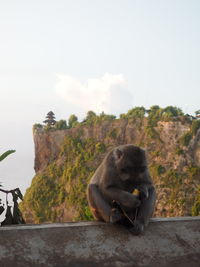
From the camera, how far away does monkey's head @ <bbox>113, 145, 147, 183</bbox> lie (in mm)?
4207

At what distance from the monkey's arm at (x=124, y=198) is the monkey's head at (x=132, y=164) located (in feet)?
0.56

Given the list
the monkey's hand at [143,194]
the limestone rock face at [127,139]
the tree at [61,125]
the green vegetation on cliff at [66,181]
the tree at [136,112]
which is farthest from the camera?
the tree at [61,125]

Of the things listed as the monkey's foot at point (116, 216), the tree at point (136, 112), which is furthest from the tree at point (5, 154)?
the tree at point (136, 112)

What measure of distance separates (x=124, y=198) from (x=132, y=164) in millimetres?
387

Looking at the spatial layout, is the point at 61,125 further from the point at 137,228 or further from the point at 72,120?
the point at 137,228

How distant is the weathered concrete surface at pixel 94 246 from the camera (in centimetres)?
347

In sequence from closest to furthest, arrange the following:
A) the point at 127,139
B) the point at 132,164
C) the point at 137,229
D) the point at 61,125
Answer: the point at 137,229 < the point at 132,164 < the point at 127,139 < the point at 61,125

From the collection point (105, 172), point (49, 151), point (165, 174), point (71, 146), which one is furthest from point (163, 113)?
point (105, 172)

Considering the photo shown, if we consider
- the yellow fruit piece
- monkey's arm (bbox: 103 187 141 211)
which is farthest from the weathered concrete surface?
the yellow fruit piece

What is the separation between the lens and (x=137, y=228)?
13.2 ft

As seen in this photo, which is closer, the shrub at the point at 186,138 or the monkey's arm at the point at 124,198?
the monkey's arm at the point at 124,198

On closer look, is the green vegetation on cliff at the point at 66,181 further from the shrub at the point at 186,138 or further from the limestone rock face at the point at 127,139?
the shrub at the point at 186,138

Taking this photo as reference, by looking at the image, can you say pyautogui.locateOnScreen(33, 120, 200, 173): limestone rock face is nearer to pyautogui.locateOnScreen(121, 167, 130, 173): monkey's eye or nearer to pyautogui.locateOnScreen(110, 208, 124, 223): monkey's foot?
pyautogui.locateOnScreen(121, 167, 130, 173): monkey's eye

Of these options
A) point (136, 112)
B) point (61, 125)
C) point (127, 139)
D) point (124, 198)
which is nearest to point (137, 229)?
point (124, 198)
